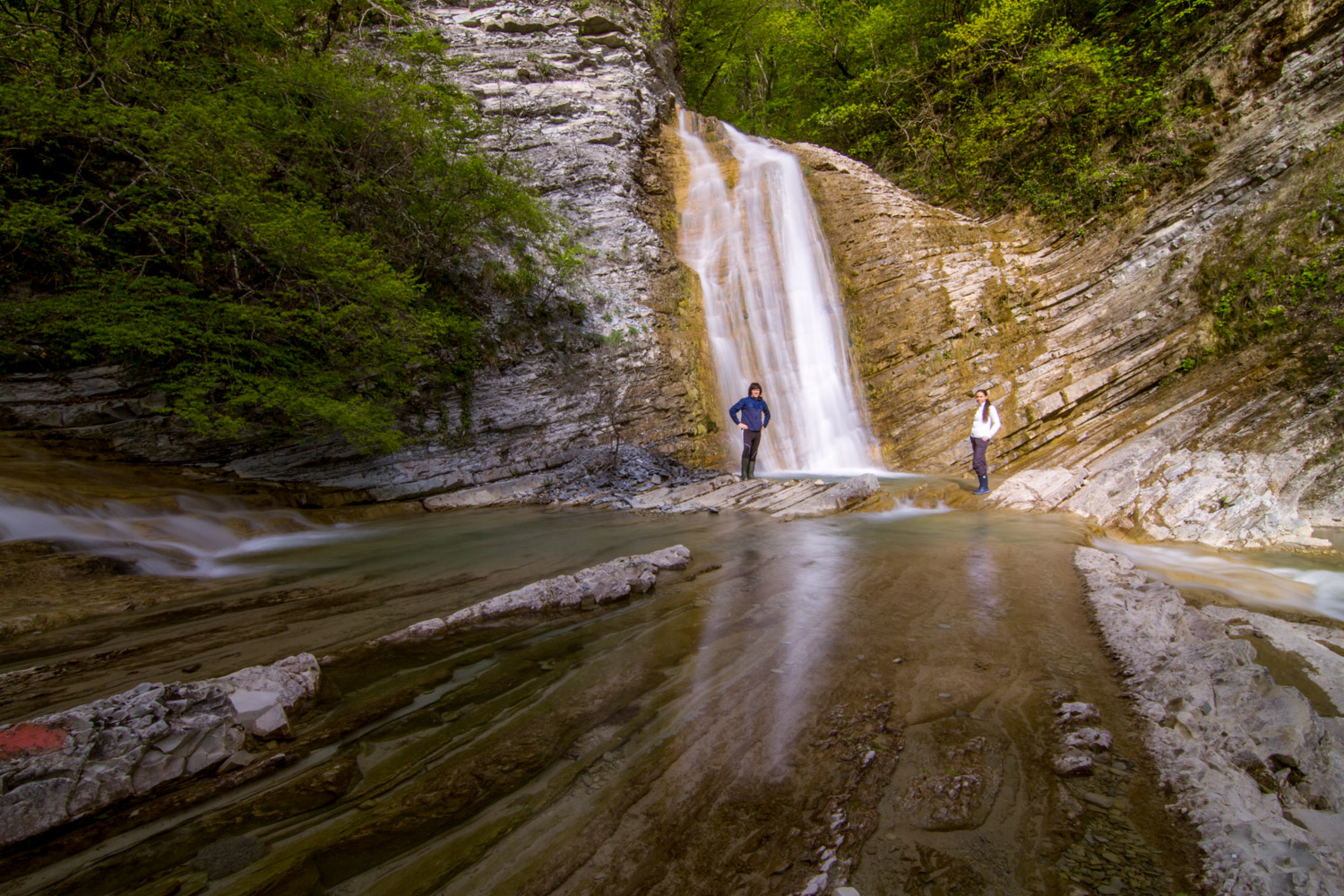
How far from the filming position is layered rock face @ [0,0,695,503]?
8492mm

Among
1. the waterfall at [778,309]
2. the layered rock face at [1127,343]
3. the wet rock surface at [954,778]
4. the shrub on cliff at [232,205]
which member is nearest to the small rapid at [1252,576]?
the layered rock face at [1127,343]

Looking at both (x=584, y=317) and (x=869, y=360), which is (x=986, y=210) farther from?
(x=584, y=317)

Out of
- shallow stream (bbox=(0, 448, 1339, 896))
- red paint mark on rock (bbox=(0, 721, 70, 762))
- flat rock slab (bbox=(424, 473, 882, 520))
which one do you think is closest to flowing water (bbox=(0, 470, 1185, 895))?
shallow stream (bbox=(0, 448, 1339, 896))

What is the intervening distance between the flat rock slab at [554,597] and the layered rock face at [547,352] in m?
5.98

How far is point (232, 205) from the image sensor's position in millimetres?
7160

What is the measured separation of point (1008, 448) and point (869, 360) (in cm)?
358

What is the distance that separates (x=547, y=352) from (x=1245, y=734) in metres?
11.5

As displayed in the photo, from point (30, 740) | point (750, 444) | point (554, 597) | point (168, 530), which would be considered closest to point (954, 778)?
point (554, 597)

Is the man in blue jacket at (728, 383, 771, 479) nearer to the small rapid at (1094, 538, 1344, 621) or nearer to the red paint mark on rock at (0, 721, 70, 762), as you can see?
the small rapid at (1094, 538, 1344, 621)

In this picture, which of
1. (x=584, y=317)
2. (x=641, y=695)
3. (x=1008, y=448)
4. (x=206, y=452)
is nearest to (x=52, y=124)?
(x=206, y=452)

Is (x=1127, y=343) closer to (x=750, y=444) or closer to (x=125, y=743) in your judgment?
(x=750, y=444)

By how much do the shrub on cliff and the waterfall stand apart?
223 inches

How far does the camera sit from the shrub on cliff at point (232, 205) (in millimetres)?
7012

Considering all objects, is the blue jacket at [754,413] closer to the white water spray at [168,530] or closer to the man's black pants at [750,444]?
the man's black pants at [750,444]
